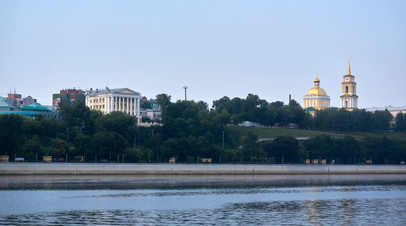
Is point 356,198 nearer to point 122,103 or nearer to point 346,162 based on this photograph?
point 346,162

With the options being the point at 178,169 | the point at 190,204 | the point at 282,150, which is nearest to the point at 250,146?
the point at 282,150

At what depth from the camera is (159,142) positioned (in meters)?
131

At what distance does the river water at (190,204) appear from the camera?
51.2 m

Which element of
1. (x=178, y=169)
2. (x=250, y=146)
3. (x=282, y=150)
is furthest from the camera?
(x=250, y=146)

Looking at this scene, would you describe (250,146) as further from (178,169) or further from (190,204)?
Answer: (190,204)

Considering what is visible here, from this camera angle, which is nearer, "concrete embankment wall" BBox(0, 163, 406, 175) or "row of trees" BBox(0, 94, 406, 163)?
"concrete embankment wall" BBox(0, 163, 406, 175)

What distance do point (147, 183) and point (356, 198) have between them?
32.7 meters

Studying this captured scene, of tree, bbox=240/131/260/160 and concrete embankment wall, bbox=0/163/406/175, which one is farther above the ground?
tree, bbox=240/131/260/160

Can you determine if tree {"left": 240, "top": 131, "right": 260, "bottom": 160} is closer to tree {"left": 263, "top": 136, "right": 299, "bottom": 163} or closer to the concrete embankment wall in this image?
tree {"left": 263, "top": 136, "right": 299, "bottom": 163}

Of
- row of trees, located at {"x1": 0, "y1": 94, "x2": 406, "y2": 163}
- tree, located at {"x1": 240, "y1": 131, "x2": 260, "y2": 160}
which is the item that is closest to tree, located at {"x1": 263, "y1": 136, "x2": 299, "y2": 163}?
row of trees, located at {"x1": 0, "y1": 94, "x2": 406, "y2": 163}

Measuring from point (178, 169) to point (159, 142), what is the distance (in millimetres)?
15863

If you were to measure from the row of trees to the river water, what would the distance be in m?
27.4

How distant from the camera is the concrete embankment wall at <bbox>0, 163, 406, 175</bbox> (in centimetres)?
10169

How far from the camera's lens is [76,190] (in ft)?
246
